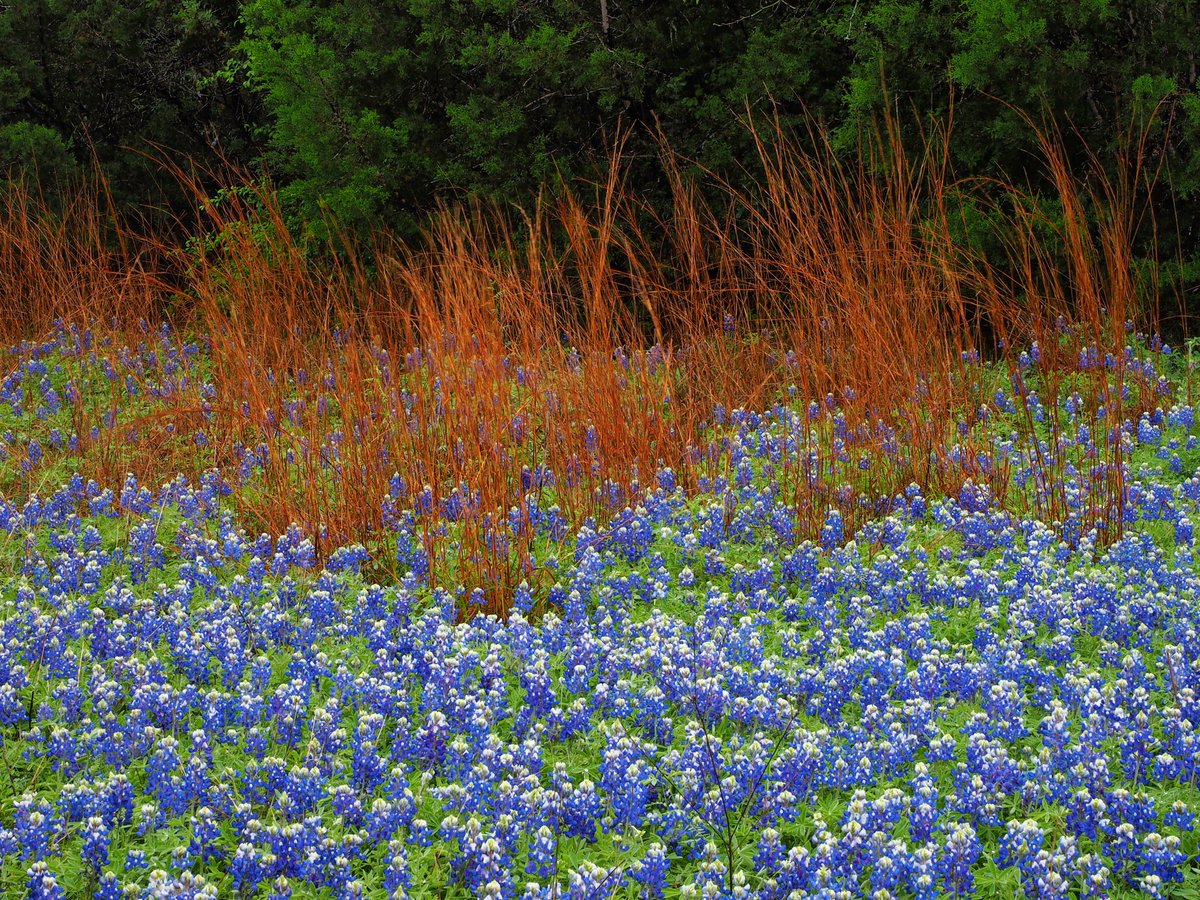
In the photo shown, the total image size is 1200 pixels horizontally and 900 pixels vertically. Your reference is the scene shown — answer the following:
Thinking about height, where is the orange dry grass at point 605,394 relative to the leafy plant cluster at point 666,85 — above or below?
below

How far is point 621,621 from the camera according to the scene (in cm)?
417

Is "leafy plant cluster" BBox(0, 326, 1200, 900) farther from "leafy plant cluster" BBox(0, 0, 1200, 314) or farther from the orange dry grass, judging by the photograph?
"leafy plant cluster" BBox(0, 0, 1200, 314)

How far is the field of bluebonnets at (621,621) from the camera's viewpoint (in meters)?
2.79

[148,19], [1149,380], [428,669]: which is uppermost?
[148,19]

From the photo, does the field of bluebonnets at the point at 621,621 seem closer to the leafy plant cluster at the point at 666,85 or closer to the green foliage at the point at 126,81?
the leafy plant cluster at the point at 666,85

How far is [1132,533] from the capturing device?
4.75 m

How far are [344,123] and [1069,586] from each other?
694cm

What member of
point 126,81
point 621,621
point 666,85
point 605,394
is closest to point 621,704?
point 621,621

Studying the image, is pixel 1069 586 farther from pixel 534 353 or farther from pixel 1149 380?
pixel 534 353

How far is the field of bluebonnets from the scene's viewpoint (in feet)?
9.14

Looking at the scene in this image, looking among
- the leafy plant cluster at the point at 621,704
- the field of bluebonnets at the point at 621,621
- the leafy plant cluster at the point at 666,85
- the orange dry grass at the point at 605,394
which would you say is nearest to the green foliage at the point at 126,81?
the leafy plant cluster at the point at 666,85

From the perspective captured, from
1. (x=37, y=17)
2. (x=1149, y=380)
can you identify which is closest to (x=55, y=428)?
(x=1149, y=380)

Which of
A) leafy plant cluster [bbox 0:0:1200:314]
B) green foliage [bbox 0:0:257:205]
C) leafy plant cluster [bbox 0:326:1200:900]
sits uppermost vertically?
green foliage [bbox 0:0:257:205]

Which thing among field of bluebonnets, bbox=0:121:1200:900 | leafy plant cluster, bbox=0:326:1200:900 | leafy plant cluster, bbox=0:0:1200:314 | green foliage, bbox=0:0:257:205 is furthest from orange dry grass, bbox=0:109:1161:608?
green foliage, bbox=0:0:257:205
